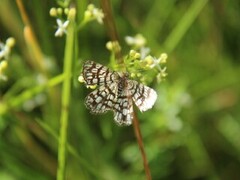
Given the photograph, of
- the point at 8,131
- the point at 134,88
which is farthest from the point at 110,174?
the point at 134,88

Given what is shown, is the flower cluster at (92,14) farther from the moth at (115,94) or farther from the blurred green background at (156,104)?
the blurred green background at (156,104)

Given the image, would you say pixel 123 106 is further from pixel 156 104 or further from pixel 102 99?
pixel 156 104

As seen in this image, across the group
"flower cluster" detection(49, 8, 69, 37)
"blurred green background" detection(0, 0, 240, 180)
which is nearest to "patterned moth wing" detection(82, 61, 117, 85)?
"flower cluster" detection(49, 8, 69, 37)

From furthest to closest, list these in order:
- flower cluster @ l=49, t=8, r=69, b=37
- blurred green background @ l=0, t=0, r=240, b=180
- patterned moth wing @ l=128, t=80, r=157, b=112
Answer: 1. blurred green background @ l=0, t=0, r=240, b=180
2. flower cluster @ l=49, t=8, r=69, b=37
3. patterned moth wing @ l=128, t=80, r=157, b=112

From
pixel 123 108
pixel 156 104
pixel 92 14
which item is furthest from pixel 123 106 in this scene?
pixel 156 104

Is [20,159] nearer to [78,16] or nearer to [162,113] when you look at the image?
[162,113]

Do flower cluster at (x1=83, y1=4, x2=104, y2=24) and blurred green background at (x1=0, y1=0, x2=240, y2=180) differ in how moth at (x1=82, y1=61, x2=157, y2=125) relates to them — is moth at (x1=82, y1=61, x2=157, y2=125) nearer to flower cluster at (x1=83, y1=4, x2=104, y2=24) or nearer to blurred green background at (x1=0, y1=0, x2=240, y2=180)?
flower cluster at (x1=83, y1=4, x2=104, y2=24)
